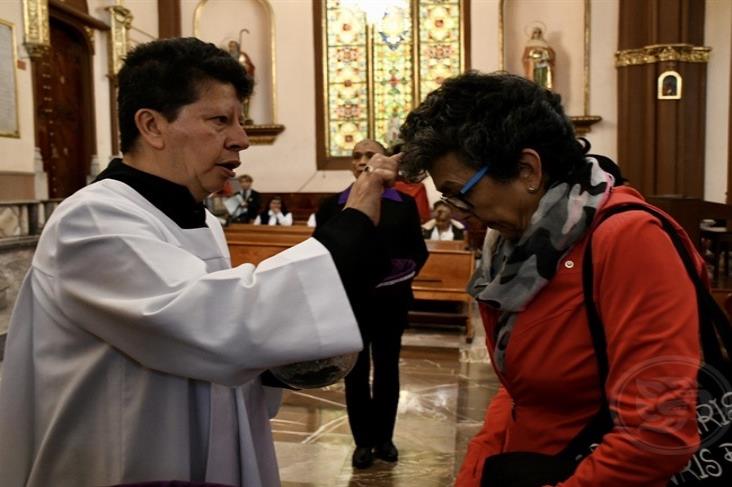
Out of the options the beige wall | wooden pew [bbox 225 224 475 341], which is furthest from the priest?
the beige wall

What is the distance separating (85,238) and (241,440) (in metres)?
0.53

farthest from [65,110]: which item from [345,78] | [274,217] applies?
[345,78]

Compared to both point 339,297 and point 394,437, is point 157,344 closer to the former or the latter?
point 339,297

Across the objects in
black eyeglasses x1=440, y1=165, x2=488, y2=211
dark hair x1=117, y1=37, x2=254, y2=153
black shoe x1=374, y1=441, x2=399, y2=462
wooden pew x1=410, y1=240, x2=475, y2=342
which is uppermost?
dark hair x1=117, y1=37, x2=254, y2=153

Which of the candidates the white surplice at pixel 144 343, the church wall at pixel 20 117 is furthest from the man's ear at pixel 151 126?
the church wall at pixel 20 117

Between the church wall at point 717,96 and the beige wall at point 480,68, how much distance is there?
14 mm

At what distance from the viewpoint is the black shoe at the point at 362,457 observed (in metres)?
3.33

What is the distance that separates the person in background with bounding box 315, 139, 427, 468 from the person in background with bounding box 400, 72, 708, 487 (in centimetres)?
189

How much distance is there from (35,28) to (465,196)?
779cm

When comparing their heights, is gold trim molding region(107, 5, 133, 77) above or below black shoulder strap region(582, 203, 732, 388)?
above

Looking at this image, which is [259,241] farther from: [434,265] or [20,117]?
[20,117]

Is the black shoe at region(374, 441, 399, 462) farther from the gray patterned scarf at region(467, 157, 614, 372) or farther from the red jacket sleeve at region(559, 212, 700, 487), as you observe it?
the red jacket sleeve at region(559, 212, 700, 487)

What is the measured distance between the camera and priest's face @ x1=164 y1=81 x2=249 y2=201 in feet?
4.50

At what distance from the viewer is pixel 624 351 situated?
42.8 inches
